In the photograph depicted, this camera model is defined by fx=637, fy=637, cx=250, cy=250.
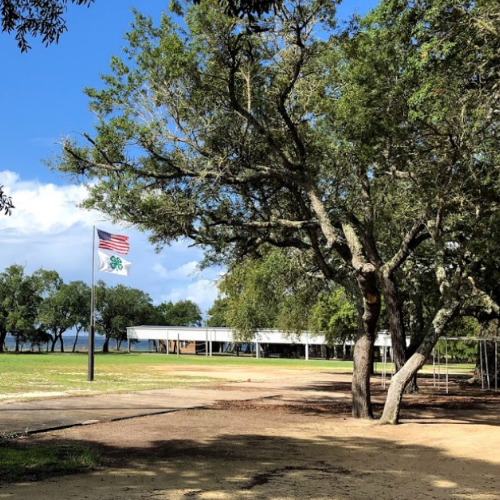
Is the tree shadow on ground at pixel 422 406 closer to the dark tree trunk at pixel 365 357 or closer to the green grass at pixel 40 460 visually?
the dark tree trunk at pixel 365 357

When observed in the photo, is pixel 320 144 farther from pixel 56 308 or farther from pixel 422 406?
pixel 56 308

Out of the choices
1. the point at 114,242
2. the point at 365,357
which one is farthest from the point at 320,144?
the point at 114,242

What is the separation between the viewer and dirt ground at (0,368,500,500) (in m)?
7.88

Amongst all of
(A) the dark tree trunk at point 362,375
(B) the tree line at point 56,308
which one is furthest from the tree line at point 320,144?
(B) the tree line at point 56,308

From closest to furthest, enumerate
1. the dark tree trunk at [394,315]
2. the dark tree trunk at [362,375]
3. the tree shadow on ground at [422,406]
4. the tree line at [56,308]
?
the dark tree trunk at [362,375] < the dark tree trunk at [394,315] < the tree shadow on ground at [422,406] < the tree line at [56,308]

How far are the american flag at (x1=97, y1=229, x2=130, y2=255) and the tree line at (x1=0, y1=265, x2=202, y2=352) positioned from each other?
62.6 metres

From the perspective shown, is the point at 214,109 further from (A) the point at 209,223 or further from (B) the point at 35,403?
(B) the point at 35,403

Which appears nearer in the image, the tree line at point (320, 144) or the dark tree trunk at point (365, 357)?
the tree line at point (320, 144)

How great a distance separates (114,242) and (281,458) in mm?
17312

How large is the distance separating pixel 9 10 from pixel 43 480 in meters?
5.94

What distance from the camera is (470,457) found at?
11.0 meters

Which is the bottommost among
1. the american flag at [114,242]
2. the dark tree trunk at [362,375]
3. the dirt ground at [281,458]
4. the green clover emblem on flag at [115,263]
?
the dirt ground at [281,458]

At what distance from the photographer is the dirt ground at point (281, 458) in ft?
25.9

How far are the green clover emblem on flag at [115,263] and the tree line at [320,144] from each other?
8.21m
